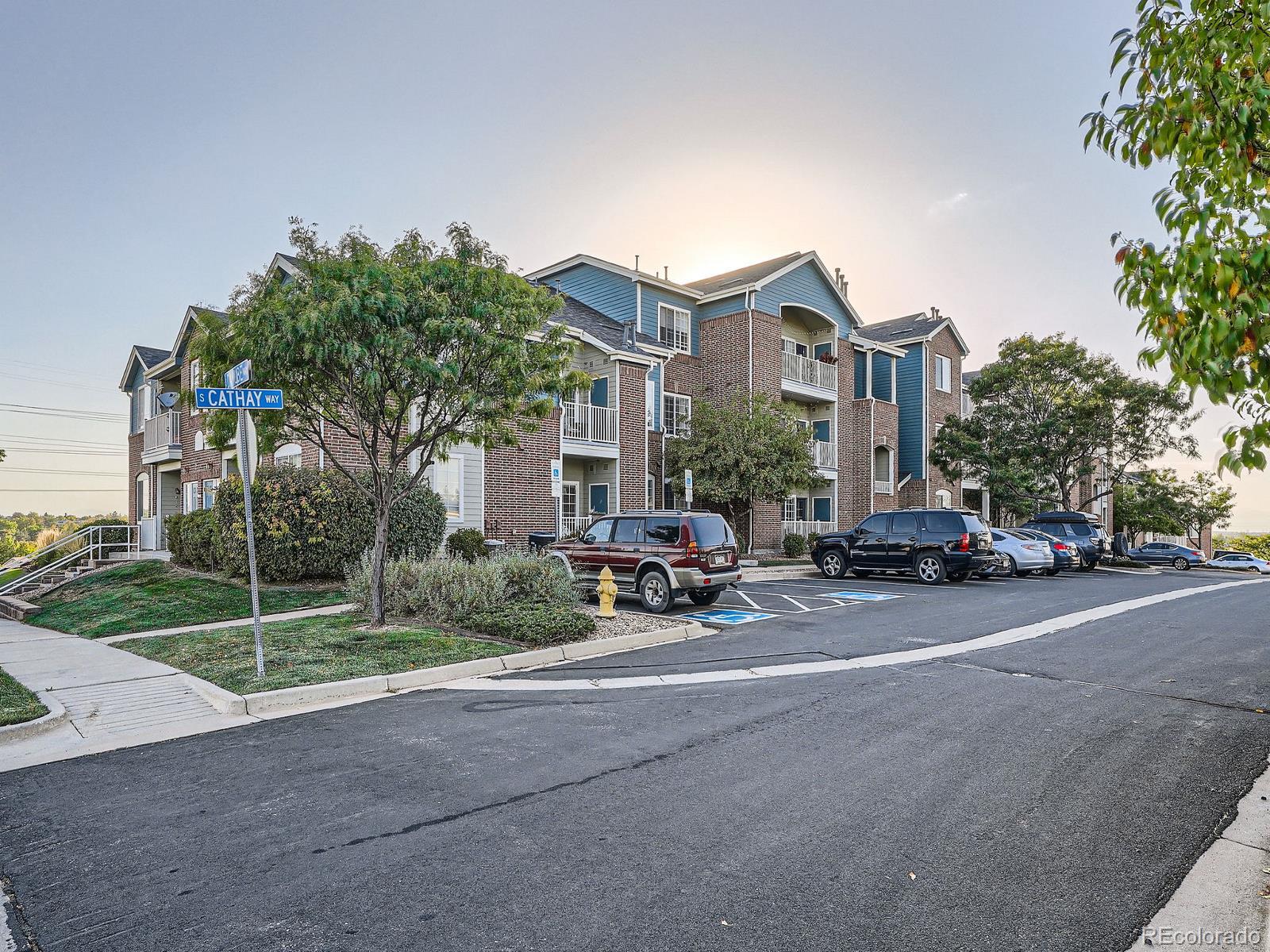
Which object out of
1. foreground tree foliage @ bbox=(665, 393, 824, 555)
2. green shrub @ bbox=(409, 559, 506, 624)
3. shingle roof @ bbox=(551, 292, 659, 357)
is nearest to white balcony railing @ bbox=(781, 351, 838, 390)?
foreground tree foliage @ bbox=(665, 393, 824, 555)

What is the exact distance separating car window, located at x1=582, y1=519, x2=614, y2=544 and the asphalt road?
7.02 metres

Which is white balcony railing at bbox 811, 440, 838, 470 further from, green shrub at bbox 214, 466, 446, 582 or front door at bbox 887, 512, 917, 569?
green shrub at bbox 214, 466, 446, 582

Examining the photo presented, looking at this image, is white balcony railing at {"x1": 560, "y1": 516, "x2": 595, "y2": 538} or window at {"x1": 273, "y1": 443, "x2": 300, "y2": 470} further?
white balcony railing at {"x1": 560, "y1": 516, "x2": 595, "y2": 538}

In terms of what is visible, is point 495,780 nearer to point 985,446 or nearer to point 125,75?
point 125,75

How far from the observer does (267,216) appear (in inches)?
688

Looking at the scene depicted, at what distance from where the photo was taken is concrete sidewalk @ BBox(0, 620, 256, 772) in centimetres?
654

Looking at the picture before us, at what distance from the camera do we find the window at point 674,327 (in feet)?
Answer: 93.8

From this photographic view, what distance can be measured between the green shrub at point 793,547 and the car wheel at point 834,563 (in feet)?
19.5

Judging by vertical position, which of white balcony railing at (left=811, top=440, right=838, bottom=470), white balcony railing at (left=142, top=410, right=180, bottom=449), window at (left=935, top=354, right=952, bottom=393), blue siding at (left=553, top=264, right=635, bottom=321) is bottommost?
white balcony railing at (left=811, top=440, right=838, bottom=470)

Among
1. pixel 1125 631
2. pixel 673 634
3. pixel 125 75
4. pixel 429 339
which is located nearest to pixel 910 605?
pixel 1125 631

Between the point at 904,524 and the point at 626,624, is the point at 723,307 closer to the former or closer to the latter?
the point at 904,524

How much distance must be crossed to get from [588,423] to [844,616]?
11520 millimetres

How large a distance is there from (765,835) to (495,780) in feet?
6.41

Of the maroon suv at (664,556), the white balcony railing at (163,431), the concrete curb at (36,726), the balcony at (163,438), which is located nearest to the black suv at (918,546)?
the maroon suv at (664,556)
